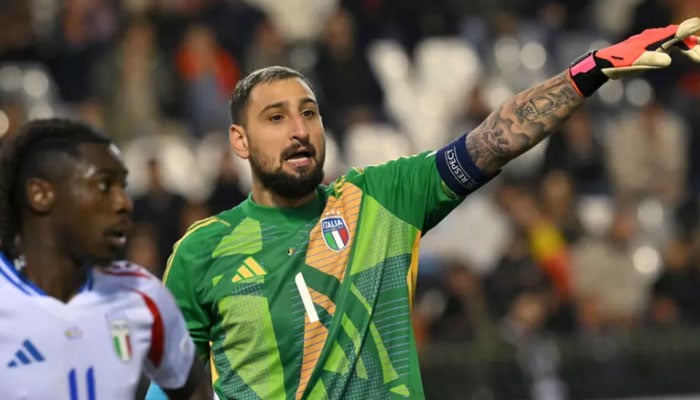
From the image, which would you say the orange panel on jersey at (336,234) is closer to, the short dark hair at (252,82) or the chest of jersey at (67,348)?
the short dark hair at (252,82)

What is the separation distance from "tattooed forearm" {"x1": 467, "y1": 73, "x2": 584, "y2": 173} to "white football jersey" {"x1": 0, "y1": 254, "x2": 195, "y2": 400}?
1.46 meters

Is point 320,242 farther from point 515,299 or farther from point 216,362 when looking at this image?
point 515,299

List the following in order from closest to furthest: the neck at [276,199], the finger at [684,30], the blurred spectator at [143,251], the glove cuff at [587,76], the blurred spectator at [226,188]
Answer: the finger at [684,30] → the glove cuff at [587,76] → the neck at [276,199] → the blurred spectator at [143,251] → the blurred spectator at [226,188]

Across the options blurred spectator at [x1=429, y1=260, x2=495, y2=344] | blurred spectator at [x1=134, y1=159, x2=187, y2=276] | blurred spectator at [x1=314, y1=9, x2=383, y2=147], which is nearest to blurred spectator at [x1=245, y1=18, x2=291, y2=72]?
blurred spectator at [x1=314, y1=9, x2=383, y2=147]

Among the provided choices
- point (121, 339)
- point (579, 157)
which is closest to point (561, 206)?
point (579, 157)

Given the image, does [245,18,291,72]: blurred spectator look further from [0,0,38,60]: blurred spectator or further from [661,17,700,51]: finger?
[661,17,700,51]: finger

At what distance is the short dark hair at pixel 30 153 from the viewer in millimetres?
3803

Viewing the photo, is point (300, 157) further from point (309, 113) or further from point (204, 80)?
point (204, 80)

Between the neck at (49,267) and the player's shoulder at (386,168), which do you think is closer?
the neck at (49,267)

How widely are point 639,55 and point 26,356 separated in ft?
7.40

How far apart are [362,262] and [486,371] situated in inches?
240

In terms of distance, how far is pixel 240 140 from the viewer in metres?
5.38

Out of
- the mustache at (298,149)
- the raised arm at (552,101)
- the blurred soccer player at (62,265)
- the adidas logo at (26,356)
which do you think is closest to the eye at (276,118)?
the mustache at (298,149)

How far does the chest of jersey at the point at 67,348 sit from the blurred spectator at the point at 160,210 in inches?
292
